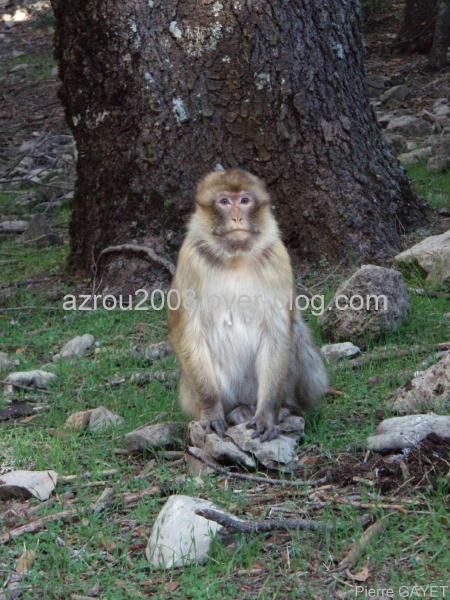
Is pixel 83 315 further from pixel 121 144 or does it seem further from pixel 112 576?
pixel 112 576

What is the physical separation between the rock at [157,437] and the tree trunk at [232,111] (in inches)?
91.8

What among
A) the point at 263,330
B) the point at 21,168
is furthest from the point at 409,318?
the point at 21,168

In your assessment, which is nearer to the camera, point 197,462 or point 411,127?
point 197,462

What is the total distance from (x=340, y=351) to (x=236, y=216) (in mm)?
1354

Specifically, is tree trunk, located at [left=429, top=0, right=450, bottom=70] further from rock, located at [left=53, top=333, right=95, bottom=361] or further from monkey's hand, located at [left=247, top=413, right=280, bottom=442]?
monkey's hand, located at [left=247, top=413, right=280, bottom=442]

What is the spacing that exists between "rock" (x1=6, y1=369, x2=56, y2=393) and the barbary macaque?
1.11 metres

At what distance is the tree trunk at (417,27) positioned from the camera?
13.3 meters

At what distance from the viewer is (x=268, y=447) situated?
155 inches

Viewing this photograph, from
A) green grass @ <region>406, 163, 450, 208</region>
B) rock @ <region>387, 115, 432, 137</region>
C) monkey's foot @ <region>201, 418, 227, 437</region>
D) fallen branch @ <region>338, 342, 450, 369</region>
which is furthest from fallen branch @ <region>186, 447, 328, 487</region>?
rock @ <region>387, 115, 432, 137</region>

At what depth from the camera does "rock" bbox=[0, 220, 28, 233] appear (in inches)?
348

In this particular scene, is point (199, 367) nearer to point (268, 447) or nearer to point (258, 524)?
point (268, 447)

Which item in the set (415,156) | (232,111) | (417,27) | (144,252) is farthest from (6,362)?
(417,27)

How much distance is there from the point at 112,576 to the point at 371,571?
0.75m

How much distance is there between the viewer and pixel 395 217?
6.71 metres
